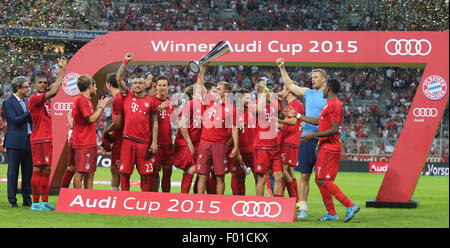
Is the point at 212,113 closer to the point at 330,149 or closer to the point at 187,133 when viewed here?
the point at 187,133

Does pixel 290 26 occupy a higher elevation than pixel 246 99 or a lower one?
higher

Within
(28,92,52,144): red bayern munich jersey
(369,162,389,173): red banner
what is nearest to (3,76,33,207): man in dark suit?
(28,92,52,144): red bayern munich jersey

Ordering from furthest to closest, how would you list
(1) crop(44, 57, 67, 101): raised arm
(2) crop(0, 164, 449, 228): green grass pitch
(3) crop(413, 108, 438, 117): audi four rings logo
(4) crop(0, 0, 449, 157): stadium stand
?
(4) crop(0, 0, 449, 157): stadium stand < (3) crop(413, 108, 438, 117): audi four rings logo < (1) crop(44, 57, 67, 101): raised arm < (2) crop(0, 164, 449, 228): green grass pitch

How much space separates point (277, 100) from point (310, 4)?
24.3m

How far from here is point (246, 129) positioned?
988 cm

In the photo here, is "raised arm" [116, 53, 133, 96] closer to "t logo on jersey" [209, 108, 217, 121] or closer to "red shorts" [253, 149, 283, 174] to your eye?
"t logo on jersey" [209, 108, 217, 121]

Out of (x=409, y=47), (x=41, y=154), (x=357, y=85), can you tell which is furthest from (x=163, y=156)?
(x=357, y=85)

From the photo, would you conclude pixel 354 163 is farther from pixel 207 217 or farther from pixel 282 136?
pixel 207 217

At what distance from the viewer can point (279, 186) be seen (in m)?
8.89

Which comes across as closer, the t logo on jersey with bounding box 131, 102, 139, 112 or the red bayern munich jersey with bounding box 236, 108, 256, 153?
the t logo on jersey with bounding box 131, 102, 139, 112

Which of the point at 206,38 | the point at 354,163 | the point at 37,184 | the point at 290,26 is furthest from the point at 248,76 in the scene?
the point at 37,184

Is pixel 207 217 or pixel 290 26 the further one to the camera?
pixel 290 26

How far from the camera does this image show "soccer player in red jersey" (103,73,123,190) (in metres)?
9.39

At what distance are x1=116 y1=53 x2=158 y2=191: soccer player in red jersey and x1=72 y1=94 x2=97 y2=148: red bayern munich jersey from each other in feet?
1.71
